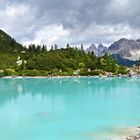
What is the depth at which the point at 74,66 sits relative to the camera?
16762 centimetres

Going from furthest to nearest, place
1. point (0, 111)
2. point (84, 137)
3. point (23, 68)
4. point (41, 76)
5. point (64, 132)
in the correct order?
1. point (23, 68)
2. point (41, 76)
3. point (0, 111)
4. point (64, 132)
5. point (84, 137)

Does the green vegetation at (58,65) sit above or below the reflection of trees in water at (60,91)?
above

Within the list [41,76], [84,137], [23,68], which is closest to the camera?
[84,137]

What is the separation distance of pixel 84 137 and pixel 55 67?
136 meters

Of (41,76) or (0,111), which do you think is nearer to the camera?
(0,111)

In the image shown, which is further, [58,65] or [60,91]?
[58,65]

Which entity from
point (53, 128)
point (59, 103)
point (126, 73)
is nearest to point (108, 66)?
point (126, 73)

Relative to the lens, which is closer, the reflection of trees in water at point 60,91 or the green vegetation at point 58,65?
the reflection of trees in water at point 60,91

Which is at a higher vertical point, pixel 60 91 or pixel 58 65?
pixel 58 65

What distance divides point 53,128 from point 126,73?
130 metres

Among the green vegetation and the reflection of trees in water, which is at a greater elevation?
the green vegetation

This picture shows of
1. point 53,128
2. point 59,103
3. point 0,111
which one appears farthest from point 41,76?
point 53,128

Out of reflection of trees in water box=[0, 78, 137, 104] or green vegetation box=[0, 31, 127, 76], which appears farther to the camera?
green vegetation box=[0, 31, 127, 76]

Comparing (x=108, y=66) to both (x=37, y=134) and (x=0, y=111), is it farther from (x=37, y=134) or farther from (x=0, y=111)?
(x=37, y=134)
